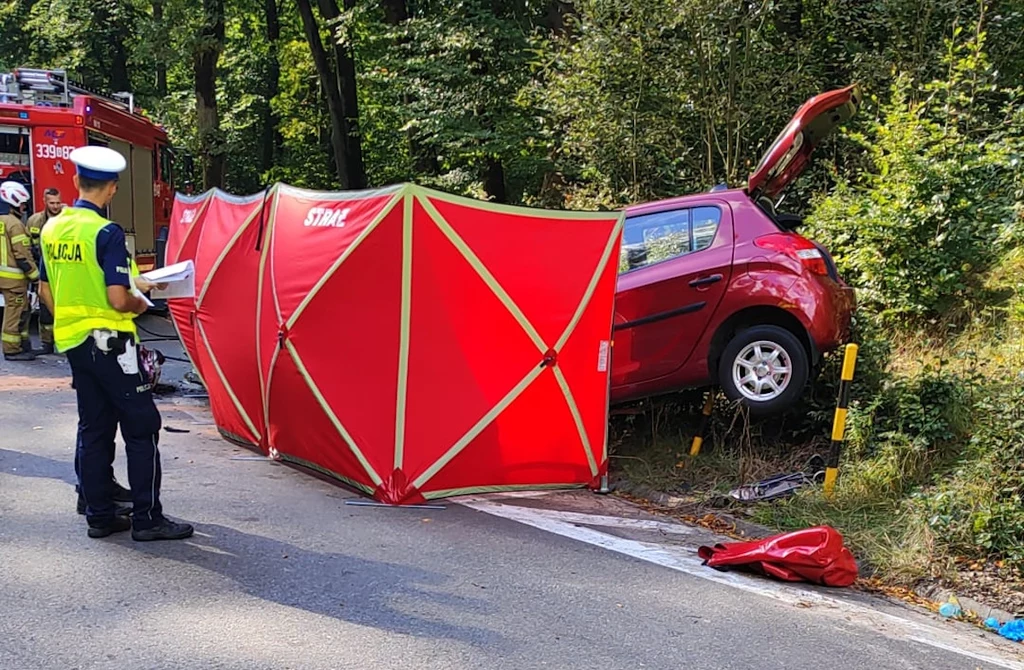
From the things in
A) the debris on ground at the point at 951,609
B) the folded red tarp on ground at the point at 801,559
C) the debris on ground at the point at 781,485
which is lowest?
the debris on ground at the point at 951,609

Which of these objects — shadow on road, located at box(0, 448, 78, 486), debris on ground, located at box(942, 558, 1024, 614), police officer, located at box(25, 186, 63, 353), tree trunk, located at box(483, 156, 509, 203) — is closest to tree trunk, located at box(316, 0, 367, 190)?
tree trunk, located at box(483, 156, 509, 203)

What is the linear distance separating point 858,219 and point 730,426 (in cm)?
213

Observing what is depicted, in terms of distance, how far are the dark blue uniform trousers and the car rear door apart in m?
3.63

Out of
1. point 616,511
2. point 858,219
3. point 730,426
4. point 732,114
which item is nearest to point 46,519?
point 616,511

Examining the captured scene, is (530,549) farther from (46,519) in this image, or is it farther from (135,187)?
(135,187)

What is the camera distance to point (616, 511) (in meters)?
6.10

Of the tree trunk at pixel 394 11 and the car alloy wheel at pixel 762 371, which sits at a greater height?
the tree trunk at pixel 394 11

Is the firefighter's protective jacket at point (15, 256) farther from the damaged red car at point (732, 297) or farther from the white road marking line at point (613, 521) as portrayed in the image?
the damaged red car at point (732, 297)

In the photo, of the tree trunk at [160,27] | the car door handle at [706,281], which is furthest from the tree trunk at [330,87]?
the car door handle at [706,281]

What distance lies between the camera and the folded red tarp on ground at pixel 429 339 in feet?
18.6

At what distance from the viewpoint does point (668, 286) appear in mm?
6754

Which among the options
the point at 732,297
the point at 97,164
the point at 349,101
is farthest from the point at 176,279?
the point at 349,101

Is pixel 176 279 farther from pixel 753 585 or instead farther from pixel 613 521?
pixel 753 585

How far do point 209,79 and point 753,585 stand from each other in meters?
20.1
